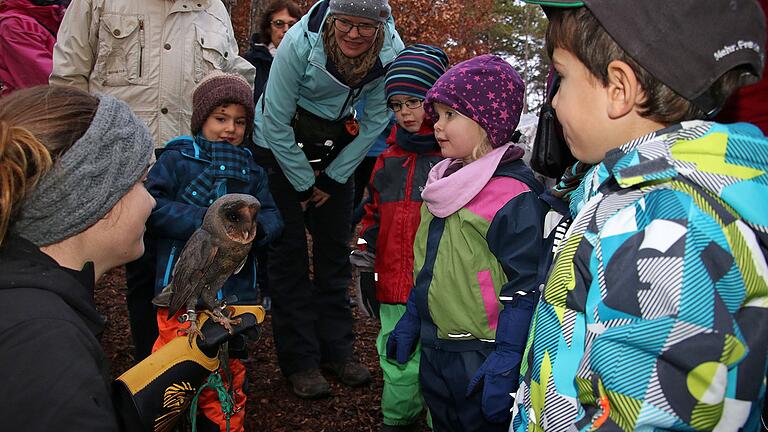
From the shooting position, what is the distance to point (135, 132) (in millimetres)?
1780

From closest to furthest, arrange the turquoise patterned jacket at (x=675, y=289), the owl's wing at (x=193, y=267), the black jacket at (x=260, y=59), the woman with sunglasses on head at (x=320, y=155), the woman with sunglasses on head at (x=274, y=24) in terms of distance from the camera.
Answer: the turquoise patterned jacket at (x=675, y=289), the owl's wing at (x=193, y=267), the woman with sunglasses on head at (x=320, y=155), the black jacket at (x=260, y=59), the woman with sunglasses on head at (x=274, y=24)

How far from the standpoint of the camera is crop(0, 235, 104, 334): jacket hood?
4.84ft

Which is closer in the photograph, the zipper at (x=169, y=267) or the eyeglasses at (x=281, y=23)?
the zipper at (x=169, y=267)

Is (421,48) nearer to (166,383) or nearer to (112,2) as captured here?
(112,2)

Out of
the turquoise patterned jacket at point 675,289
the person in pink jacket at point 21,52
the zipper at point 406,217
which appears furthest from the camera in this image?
the person in pink jacket at point 21,52

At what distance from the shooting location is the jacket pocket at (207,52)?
12.7ft

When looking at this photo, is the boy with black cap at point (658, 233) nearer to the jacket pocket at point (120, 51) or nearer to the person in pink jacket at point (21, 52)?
the jacket pocket at point (120, 51)

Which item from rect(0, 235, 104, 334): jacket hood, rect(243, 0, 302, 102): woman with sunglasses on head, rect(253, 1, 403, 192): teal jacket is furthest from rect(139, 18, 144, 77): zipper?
rect(0, 235, 104, 334): jacket hood

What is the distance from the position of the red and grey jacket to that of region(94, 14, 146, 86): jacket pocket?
1601 millimetres

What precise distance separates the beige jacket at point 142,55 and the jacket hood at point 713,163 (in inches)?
121

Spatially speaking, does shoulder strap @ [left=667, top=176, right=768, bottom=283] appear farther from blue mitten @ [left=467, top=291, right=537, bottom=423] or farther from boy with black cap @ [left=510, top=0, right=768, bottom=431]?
blue mitten @ [left=467, top=291, right=537, bottom=423]

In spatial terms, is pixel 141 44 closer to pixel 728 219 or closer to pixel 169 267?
pixel 169 267

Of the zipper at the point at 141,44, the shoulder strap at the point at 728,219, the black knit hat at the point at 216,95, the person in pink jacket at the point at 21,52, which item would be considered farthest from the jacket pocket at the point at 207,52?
the shoulder strap at the point at 728,219

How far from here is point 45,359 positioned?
4.27 ft
